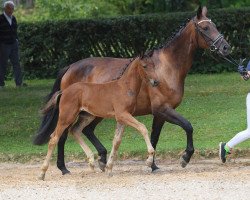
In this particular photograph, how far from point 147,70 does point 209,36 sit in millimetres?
1020

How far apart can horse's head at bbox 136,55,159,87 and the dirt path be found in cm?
123

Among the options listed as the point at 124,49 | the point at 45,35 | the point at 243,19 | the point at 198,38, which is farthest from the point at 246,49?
the point at 198,38

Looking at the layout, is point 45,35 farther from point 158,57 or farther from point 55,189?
point 55,189

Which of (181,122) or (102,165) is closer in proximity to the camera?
(181,122)

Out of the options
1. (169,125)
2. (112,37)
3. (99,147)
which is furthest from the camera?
(112,37)

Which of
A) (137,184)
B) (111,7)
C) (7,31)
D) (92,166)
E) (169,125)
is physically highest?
(137,184)

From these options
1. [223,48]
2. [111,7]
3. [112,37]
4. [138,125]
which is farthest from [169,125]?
[111,7]

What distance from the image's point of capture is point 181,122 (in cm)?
1173

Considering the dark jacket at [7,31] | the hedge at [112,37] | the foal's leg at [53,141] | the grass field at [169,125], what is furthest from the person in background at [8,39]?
the foal's leg at [53,141]

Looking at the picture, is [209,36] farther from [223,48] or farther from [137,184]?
[137,184]

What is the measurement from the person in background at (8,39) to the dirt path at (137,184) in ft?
29.7

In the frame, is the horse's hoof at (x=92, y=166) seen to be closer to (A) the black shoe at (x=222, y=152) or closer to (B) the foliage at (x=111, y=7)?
(A) the black shoe at (x=222, y=152)

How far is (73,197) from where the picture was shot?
9.86 m

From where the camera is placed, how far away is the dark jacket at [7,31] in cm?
2139
